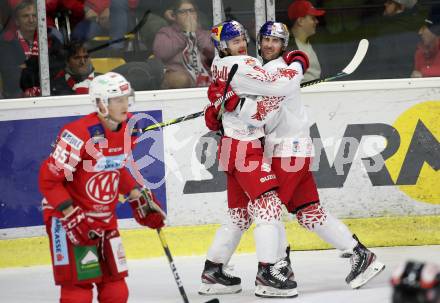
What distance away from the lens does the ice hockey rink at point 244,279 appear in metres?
5.35

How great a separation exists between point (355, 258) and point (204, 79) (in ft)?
5.69

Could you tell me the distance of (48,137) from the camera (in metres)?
6.41

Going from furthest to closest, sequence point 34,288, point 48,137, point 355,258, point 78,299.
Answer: point 48,137 → point 34,288 → point 355,258 → point 78,299

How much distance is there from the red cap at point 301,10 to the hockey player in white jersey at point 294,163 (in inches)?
49.4

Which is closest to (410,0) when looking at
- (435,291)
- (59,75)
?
(59,75)

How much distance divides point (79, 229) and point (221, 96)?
1.32 metres

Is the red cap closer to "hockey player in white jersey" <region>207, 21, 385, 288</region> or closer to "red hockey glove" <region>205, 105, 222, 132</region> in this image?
"hockey player in white jersey" <region>207, 21, 385, 288</region>

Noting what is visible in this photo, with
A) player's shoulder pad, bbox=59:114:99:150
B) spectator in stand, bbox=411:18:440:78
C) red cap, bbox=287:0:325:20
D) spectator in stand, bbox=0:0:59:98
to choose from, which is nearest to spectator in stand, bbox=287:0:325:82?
red cap, bbox=287:0:325:20

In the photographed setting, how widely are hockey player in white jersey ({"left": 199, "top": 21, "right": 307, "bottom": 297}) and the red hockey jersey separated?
3.10 ft

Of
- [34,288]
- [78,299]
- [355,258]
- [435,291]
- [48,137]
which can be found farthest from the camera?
[48,137]

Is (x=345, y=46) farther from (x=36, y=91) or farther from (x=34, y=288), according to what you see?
(x=34, y=288)

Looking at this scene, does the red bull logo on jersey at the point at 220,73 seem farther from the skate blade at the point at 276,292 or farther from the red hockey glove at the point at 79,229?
the red hockey glove at the point at 79,229

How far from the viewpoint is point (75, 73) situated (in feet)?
21.5

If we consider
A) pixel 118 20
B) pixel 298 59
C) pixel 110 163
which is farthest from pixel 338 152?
pixel 110 163
